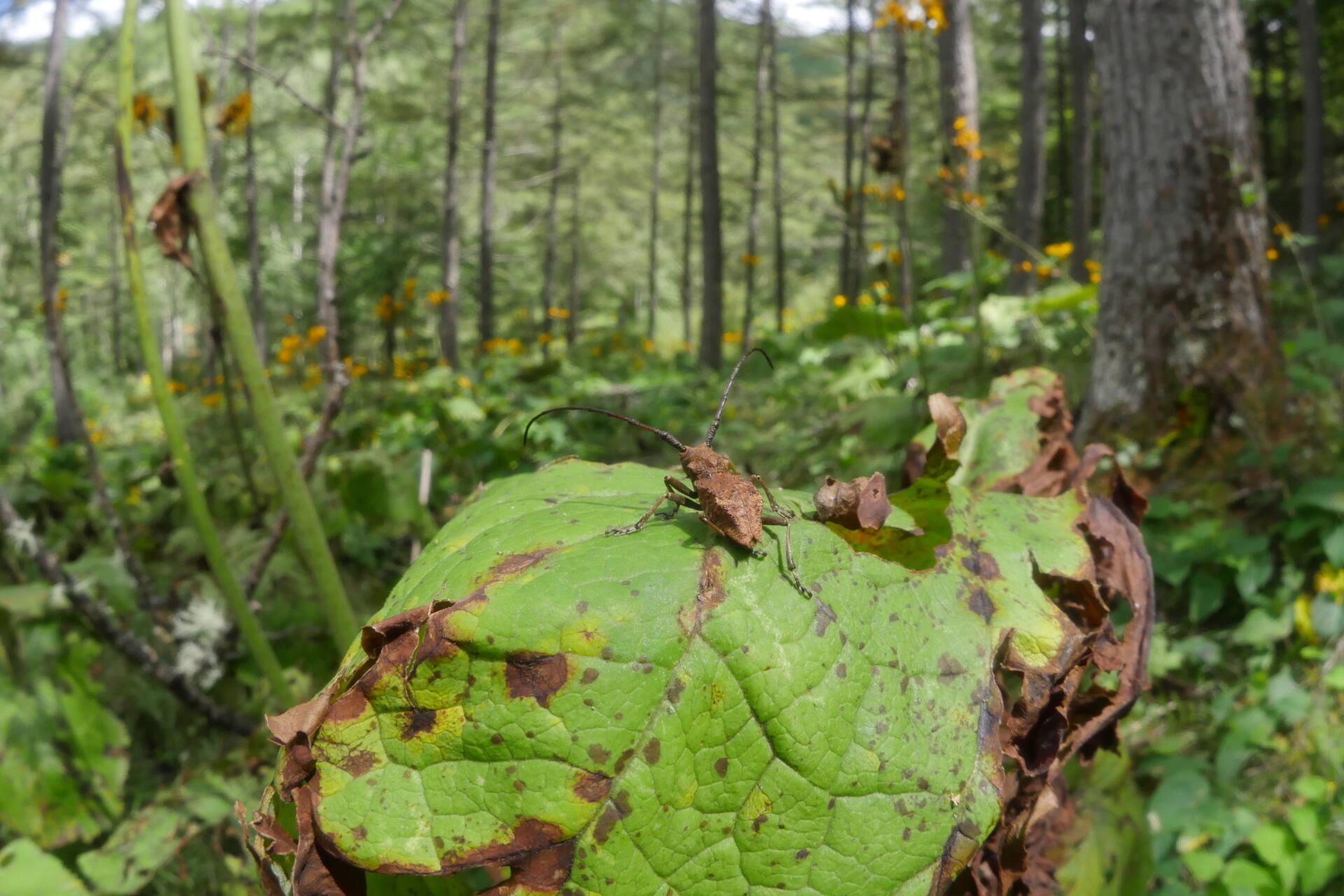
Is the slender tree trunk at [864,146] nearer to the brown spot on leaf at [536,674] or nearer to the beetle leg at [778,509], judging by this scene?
the beetle leg at [778,509]

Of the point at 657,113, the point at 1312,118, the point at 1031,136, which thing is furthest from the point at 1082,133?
the point at 657,113

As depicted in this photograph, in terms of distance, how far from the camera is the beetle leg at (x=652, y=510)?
813mm

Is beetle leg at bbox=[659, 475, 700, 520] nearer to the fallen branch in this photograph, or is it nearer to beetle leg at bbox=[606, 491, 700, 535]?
beetle leg at bbox=[606, 491, 700, 535]

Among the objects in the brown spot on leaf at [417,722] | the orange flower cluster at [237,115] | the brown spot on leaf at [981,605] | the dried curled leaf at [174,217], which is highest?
the orange flower cluster at [237,115]

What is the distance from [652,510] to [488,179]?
16.5 metres

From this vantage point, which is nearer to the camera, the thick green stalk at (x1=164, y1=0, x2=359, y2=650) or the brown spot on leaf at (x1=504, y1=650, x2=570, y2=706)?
the brown spot on leaf at (x1=504, y1=650, x2=570, y2=706)

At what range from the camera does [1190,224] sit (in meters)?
3.34

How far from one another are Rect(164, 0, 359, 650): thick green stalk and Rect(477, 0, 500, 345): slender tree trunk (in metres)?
14.4

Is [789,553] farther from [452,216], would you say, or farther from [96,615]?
[452,216]

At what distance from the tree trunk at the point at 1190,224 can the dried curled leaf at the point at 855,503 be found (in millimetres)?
3058

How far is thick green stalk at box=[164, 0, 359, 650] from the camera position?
1276 mm

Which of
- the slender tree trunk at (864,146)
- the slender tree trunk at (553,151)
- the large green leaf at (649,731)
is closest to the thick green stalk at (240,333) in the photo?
the large green leaf at (649,731)

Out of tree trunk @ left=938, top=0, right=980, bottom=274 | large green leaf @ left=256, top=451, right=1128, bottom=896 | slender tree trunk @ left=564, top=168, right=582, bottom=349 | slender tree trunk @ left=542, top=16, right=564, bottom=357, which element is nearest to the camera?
large green leaf @ left=256, top=451, right=1128, bottom=896

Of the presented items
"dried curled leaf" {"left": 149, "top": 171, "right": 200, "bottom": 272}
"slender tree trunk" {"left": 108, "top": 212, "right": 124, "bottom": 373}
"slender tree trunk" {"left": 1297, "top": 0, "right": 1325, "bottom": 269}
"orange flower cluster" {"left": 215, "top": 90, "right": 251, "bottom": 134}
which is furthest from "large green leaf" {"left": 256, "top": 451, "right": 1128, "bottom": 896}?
"slender tree trunk" {"left": 108, "top": 212, "right": 124, "bottom": 373}
